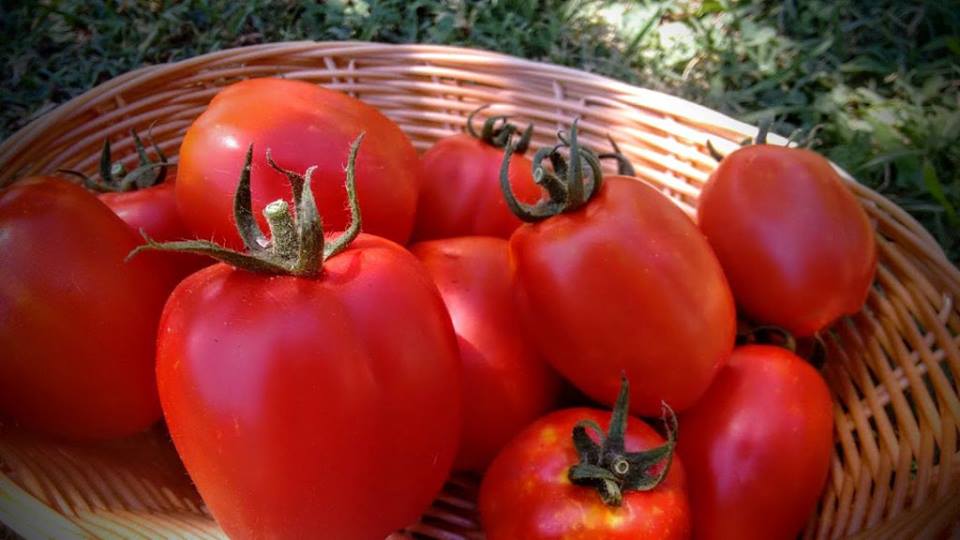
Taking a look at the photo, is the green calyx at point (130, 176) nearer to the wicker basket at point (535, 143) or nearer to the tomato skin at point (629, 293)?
the wicker basket at point (535, 143)

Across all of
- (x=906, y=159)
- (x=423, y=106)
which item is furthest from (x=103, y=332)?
(x=906, y=159)

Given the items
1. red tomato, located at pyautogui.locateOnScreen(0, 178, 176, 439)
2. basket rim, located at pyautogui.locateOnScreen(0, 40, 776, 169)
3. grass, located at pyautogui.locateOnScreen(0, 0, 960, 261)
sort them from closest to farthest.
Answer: red tomato, located at pyautogui.locateOnScreen(0, 178, 176, 439), basket rim, located at pyautogui.locateOnScreen(0, 40, 776, 169), grass, located at pyautogui.locateOnScreen(0, 0, 960, 261)

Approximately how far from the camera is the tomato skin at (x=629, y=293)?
2.90ft

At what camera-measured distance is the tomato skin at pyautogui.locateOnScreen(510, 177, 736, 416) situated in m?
0.88

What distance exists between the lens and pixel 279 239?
737 millimetres

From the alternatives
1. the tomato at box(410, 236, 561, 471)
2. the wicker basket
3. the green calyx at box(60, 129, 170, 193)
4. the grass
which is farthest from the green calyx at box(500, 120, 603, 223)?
the grass

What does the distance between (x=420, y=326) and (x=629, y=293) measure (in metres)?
0.23

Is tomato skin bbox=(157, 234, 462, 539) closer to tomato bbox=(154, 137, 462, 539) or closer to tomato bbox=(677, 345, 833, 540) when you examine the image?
tomato bbox=(154, 137, 462, 539)

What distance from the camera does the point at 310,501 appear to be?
0.75 meters

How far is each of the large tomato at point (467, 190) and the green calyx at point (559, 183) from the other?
0.23m

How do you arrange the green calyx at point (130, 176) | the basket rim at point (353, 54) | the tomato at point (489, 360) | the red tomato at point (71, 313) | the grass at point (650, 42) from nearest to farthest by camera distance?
the red tomato at point (71, 313) → the tomato at point (489, 360) → the green calyx at point (130, 176) → the basket rim at point (353, 54) → the grass at point (650, 42)

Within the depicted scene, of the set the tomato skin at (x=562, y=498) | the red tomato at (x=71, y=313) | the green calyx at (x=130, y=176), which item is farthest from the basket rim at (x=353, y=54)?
the tomato skin at (x=562, y=498)

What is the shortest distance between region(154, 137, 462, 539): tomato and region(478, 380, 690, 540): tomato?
116mm

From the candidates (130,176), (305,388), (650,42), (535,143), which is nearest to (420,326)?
(305,388)
